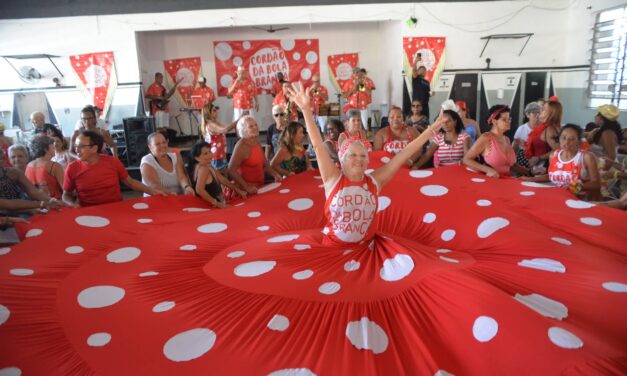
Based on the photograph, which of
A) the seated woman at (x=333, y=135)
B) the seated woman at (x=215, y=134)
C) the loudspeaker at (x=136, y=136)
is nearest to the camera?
the seated woman at (x=333, y=135)

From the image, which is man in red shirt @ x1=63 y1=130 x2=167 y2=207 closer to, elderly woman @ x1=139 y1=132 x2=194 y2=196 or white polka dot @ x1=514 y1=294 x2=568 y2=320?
elderly woman @ x1=139 y1=132 x2=194 y2=196

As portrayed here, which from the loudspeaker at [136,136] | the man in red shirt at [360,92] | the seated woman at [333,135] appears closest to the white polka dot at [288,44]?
the man in red shirt at [360,92]

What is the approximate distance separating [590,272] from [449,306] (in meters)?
0.83

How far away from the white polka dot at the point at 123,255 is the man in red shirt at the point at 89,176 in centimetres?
106

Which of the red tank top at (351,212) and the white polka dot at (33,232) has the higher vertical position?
the red tank top at (351,212)

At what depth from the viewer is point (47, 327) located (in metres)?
1.87

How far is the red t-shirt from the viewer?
138 inches

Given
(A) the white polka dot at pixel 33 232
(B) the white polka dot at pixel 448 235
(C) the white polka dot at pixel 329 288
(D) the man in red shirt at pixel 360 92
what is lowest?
(B) the white polka dot at pixel 448 235

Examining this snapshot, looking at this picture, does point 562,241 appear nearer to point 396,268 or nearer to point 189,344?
point 396,268

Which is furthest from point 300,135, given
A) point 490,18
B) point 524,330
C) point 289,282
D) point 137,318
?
point 490,18

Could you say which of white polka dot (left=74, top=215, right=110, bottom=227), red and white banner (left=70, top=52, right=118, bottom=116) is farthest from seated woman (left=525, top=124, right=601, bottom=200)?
red and white banner (left=70, top=52, right=118, bottom=116)

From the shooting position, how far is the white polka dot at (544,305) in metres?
1.74

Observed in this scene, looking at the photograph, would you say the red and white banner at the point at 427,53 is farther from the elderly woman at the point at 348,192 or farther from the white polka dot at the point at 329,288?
the white polka dot at the point at 329,288

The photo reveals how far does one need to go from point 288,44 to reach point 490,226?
9.45 metres
